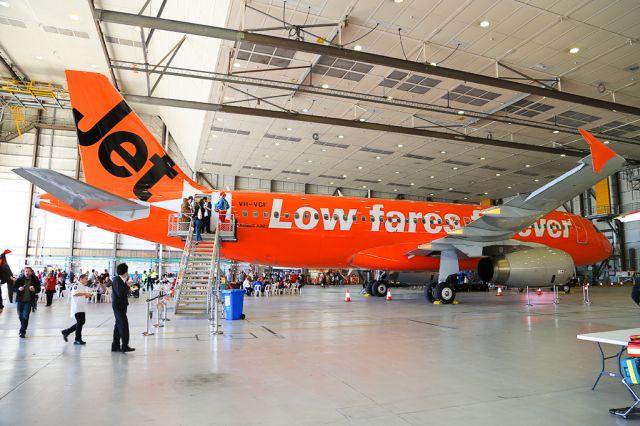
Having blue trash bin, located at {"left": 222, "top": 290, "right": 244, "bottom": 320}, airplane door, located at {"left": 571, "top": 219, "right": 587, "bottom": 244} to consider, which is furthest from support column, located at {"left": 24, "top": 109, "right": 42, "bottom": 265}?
airplane door, located at {"left": 571, "top": 219, "right": 587, "bottom": 244}

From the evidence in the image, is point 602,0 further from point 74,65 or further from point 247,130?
point 74,65

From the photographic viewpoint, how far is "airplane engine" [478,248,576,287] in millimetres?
13836

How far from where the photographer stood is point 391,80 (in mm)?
16984

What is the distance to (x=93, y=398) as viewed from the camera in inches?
164

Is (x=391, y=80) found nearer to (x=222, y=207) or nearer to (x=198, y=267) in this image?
(x=222, y=207)

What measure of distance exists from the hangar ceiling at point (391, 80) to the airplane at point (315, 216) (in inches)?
130

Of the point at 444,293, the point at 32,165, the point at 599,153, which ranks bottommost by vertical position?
the point at 444,293

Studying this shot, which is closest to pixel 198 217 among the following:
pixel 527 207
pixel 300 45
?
pixel 300 45

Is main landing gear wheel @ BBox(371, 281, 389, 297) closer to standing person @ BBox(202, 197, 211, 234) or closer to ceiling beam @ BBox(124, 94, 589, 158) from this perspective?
ceiling beam @ BBox(124, 94, 589, 158)

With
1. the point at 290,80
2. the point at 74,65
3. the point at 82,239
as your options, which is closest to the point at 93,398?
the point at 290,80

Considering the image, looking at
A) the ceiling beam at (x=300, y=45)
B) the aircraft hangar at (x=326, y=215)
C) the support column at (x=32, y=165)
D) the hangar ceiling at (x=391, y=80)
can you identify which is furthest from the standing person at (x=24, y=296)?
the support column at (x=32, y=165)

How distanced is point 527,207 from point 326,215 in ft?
20.9

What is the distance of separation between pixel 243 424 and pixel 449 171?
29.5 meters

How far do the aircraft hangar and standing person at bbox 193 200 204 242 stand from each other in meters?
0.11
